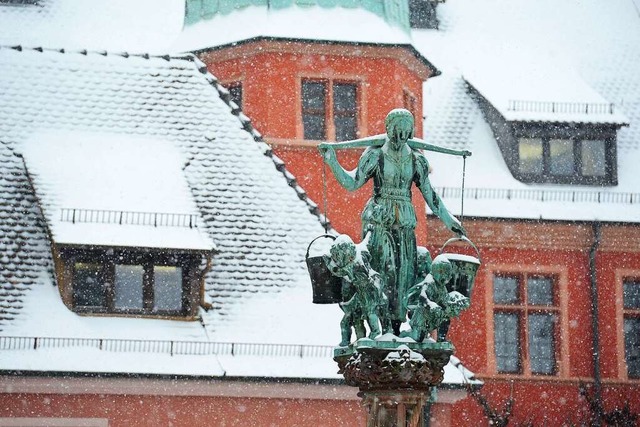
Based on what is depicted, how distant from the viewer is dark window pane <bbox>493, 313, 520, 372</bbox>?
30.6 metres

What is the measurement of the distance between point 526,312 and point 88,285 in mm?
9271

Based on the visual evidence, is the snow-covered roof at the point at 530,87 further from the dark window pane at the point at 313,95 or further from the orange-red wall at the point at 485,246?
the dark window pane at the point at 313,95

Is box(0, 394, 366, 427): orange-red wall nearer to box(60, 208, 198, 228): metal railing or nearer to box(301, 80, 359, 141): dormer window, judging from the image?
box(60, 208, 198, 228): metal railing

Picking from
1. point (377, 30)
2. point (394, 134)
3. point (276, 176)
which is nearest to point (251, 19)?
point (377, 30)

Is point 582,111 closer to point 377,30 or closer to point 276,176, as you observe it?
point 377,30

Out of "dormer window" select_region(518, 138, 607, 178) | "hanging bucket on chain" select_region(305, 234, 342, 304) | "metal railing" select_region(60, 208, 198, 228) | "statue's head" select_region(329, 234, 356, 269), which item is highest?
"dormer window" select_region(518, 138, 607, 178)

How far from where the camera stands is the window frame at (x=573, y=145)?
31.3 metres

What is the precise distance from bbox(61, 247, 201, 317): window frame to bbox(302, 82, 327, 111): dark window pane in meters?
5.09

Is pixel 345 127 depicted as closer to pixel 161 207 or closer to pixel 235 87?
pixel 235 87

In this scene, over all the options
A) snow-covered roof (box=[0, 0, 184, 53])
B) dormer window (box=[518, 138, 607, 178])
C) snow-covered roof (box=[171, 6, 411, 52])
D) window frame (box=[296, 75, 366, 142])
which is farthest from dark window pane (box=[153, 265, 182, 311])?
dormer window (box=[518, 138, 607, 178])

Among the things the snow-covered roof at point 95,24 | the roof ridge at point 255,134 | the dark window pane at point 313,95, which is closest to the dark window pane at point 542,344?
the dark window pane at point 313,95

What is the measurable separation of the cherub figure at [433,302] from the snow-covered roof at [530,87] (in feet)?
53.5

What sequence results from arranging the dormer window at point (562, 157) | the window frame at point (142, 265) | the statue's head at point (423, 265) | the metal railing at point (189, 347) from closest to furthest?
the statue's head at point (423, 265)
the metal railing at point (189, 347)
the window frame at point (142, 265)
the dormer window at point (562, 157)

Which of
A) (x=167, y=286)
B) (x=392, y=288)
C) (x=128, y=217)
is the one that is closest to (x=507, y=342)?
(x=167, y=286)
